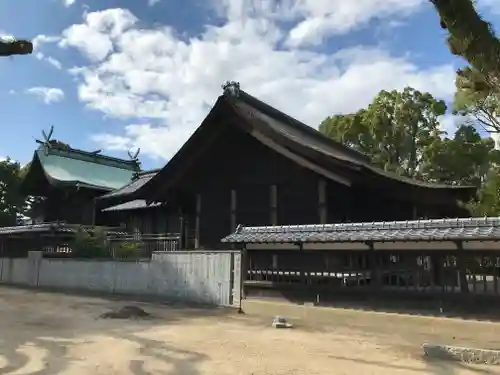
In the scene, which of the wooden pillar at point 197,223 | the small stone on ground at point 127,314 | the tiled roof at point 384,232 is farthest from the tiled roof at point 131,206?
the small stone on ground at point 127,314

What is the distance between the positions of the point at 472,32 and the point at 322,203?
8574 mm

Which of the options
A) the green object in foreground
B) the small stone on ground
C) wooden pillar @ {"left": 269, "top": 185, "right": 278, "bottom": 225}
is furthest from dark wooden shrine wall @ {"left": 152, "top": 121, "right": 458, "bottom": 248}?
the green object in foreground

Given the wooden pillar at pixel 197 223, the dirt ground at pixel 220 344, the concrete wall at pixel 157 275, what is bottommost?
the dirt ground at pixel 220 344

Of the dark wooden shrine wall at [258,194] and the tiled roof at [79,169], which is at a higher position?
the tiled roof at [79,169]

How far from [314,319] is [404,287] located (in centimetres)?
209

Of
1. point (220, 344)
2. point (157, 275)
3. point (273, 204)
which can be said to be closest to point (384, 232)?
point (220, 344)

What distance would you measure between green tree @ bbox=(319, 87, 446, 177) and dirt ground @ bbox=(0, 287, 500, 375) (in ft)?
65.3

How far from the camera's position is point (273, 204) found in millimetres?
15578

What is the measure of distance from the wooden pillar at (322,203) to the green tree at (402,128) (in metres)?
15.2

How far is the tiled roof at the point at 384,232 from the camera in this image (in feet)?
29.7

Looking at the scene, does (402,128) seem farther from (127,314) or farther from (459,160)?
(127,314)

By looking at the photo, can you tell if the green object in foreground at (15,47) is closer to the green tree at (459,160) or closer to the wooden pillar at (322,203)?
the wooden pillar at (322,203)

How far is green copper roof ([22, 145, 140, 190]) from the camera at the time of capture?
28.2 meters

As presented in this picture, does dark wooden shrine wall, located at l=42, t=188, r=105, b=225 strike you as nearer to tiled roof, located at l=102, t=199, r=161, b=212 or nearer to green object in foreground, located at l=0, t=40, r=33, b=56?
tiled roof, located at l=102, t=199, r=161, b=212
